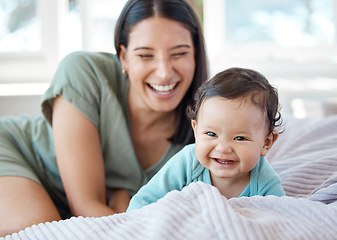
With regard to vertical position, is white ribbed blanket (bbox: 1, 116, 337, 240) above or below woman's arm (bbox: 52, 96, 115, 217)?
above

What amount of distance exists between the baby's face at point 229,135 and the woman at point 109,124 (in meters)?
0.50

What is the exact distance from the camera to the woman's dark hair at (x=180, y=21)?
1572 millimetres

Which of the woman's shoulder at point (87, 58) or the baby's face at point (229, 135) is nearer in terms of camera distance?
the baby's face at point (229, 135)

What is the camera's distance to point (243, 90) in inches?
39.7

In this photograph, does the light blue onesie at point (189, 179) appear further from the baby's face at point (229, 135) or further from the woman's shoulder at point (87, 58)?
the woman's shoulder at point (87, 58)

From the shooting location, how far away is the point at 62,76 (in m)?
1.64

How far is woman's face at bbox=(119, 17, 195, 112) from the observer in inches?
60.5

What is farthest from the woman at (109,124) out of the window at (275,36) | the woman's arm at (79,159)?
the window at (275,36)

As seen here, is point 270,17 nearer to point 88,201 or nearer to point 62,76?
point 62,76

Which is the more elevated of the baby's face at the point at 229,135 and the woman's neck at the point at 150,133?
the baby's face at the point at 229,135

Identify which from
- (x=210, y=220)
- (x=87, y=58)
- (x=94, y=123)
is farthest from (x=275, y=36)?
(x=210, y=220)

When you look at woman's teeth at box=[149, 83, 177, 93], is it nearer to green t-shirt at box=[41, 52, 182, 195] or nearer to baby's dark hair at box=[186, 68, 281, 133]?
green t-shirt at box=[41, 52, 182, 195]

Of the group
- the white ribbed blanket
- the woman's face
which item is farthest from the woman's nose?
the white ribbed blanket

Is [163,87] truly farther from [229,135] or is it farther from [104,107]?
[229,135]
